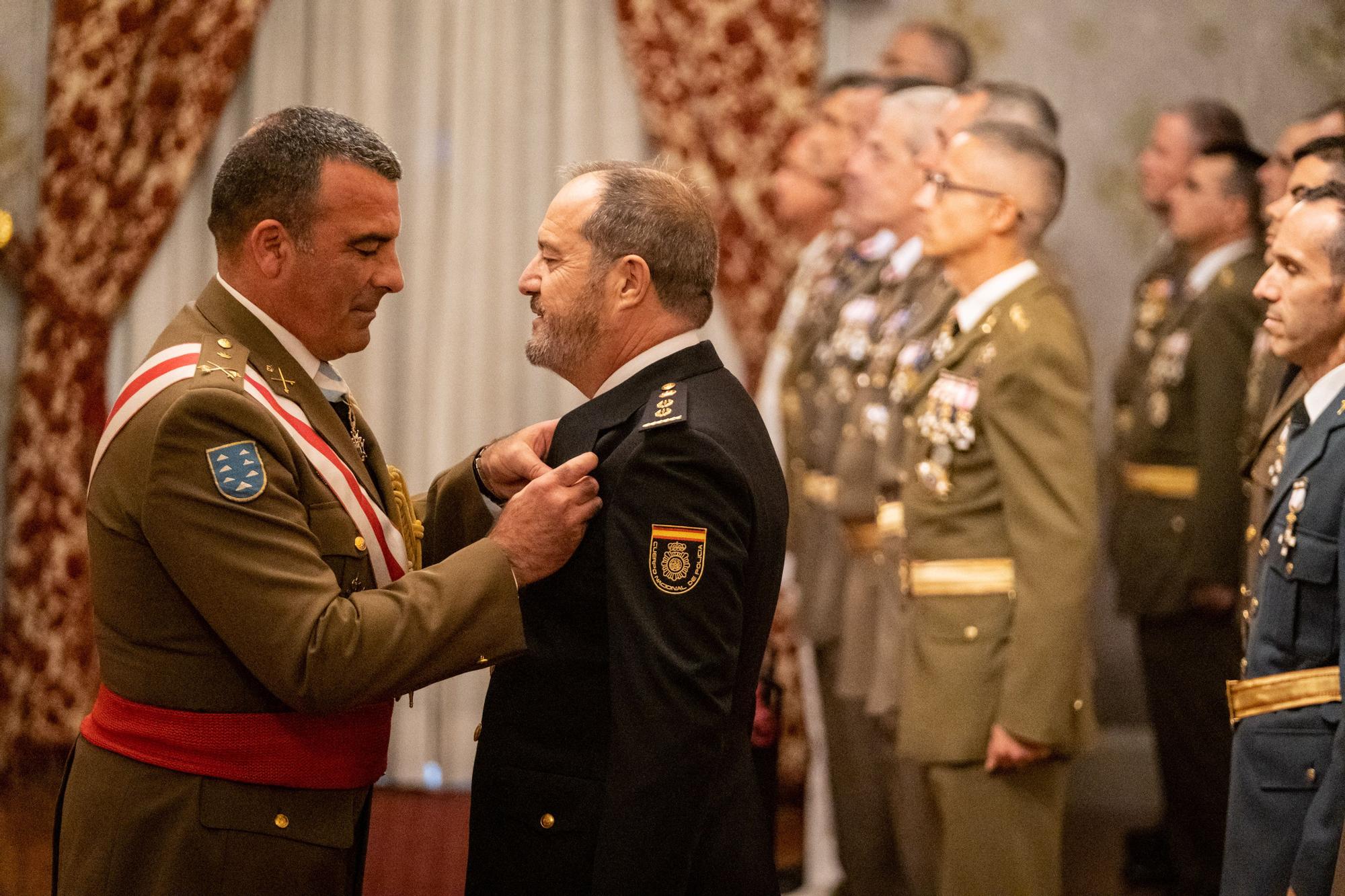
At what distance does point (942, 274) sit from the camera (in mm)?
3412

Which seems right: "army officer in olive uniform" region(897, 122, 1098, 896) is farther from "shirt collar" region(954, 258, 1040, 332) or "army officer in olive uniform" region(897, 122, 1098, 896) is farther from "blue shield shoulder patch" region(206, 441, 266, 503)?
"blue shield shoulder patch" region(206, 441, 266, 503)

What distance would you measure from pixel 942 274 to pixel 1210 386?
1.00 m

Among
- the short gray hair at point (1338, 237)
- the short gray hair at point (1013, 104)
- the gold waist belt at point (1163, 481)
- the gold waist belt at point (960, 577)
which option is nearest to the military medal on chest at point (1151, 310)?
the gold waist belt at point (1163, 481)

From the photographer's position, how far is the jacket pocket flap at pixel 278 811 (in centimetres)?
178

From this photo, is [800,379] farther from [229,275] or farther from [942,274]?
[229,275]

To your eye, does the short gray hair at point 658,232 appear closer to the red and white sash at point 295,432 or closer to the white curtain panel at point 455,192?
the red and white sash at point 295,432

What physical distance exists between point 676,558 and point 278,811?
2.04 ft

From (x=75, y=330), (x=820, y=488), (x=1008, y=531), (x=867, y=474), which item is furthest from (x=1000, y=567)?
(x=75, y=330)

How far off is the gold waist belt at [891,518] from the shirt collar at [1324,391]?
1.06 metres

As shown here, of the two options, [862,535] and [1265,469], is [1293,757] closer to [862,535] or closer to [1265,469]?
[1265,469]

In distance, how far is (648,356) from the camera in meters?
1.87

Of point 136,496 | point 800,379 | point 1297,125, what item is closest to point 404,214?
point 800,379

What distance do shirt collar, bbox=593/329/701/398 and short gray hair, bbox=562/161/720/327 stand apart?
0.12 ft

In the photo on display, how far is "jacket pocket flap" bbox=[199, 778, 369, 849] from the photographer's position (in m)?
1.78
